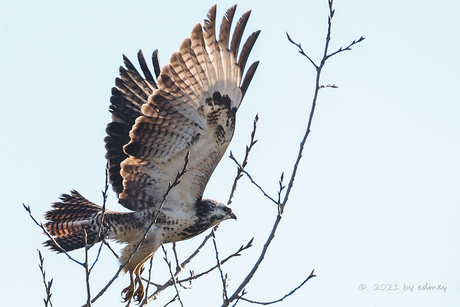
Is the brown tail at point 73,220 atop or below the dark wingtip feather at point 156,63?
below

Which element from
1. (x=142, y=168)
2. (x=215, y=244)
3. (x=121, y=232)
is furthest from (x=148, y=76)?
(x=215, y=244)

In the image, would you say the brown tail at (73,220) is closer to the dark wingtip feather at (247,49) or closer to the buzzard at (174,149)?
the buzzard at (174,149)

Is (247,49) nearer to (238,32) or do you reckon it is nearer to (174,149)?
(238,32)

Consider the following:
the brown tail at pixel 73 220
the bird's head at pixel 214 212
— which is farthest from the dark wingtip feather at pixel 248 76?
the brown tail at pixel 73 220

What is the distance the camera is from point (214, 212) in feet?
18.7

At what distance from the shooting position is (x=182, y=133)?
213 inches

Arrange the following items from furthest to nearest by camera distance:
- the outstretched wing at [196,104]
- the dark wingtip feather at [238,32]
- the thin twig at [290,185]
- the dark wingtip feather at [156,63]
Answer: the dark wingtip feather at [156,63] < the outstretched wing at [196,104] < the dark wingtip feather at [238,32] < the thin twig at [290,185]

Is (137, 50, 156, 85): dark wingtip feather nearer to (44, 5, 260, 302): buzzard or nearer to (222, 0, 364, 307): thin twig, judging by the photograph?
(44, 5, 260, 302): buzzard

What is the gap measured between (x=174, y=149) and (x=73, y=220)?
1.39 m

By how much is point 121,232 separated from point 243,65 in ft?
6.44

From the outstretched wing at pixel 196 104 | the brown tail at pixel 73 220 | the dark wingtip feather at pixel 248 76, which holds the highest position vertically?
the dark wingtip feather at pixel 248 76

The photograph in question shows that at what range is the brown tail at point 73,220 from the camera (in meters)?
5.85

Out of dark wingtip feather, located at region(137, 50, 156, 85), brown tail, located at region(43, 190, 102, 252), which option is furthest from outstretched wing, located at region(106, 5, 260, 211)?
dark wingtip feather, located at region(137, 50, 156, 85)

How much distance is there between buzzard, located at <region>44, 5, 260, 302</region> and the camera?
534cm
